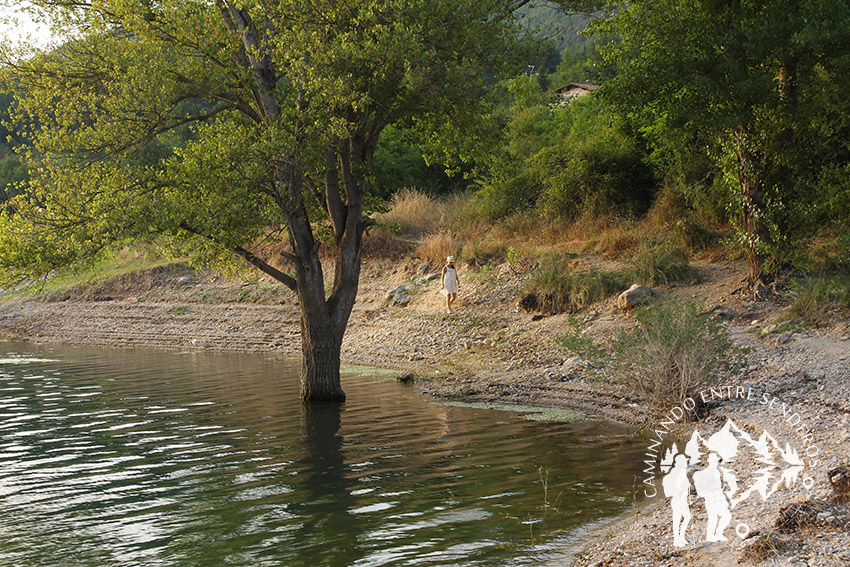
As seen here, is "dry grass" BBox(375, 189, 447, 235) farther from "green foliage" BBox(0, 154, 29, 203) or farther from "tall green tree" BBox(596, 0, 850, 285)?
"green foliage" BBox(0, 154, 29, 203)

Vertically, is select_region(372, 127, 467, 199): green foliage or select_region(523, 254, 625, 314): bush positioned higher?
select_region(372, 127, 467, 199): green foliage

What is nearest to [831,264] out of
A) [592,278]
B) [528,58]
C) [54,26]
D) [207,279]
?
[592,278]

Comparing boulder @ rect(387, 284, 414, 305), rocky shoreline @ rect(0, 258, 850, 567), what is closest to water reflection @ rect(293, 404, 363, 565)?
rocky shoreline @ rect(0, 258, 850, 567)

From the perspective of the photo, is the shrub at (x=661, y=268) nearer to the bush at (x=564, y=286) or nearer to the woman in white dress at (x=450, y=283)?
the bush at (x=564, y=286)

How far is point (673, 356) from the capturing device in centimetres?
1144

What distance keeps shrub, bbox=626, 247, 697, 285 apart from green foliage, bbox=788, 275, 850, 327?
3536 millimetres

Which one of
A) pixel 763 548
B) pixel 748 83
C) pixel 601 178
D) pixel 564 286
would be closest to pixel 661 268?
pixel 564 286

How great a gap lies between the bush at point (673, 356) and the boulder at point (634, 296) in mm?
5220

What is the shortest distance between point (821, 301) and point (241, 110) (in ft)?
37.5

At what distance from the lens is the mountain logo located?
270 inches

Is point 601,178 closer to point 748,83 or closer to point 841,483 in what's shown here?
point 748,83

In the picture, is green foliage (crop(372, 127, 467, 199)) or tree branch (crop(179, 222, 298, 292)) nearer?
tree branch (crop(179, 222, 298, 292))

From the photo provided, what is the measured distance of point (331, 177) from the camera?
555 inches

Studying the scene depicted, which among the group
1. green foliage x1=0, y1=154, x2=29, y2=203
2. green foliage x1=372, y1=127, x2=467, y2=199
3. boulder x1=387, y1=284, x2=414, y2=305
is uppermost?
green foliage x1=0, y1=154, x2=29, y2=203
